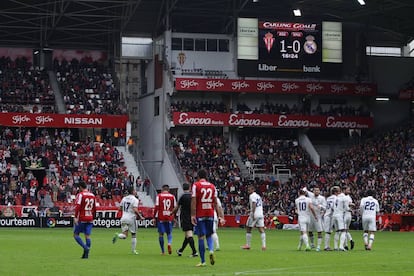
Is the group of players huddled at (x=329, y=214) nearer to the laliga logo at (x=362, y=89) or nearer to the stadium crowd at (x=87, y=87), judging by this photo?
the stadium crowd at (x=87, y=87)

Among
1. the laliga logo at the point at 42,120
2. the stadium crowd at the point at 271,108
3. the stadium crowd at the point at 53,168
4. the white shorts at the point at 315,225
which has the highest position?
the stadium crowd at the point at 271,108

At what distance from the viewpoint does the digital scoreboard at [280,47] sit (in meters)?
73.6

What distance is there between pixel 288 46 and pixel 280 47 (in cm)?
64

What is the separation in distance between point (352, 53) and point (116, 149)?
70.7ft

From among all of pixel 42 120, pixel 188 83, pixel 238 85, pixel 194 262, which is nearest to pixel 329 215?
pixel 194 262


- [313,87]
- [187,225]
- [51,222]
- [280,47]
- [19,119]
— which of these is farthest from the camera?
[313,87]

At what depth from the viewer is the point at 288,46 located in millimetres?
74312

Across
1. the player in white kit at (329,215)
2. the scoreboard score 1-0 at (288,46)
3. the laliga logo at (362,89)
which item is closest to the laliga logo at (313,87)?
the laliga logo at (362,89)

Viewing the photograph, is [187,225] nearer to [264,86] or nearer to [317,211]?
[317,211]

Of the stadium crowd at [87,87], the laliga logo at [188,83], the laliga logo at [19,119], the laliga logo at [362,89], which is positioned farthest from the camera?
the laliga logo at [362,89]

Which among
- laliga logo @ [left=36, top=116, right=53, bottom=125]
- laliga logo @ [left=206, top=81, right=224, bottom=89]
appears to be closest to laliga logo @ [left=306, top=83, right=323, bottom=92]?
laliga logo @ [left=206, top=81, right=224, bottom=89]

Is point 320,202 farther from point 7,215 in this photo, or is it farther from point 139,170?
point 139,170

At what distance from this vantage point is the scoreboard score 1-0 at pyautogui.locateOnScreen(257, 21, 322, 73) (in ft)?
242

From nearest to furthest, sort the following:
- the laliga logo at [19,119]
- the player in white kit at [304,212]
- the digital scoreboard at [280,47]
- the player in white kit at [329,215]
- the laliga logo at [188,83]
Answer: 1. the player in white kit at [304,212]
2. the player in white kit at [329,215]
3. the digital scoreboard at [280,47]
4. the laliga logo at [19,119]
5. the laliga logo at [188,83]
